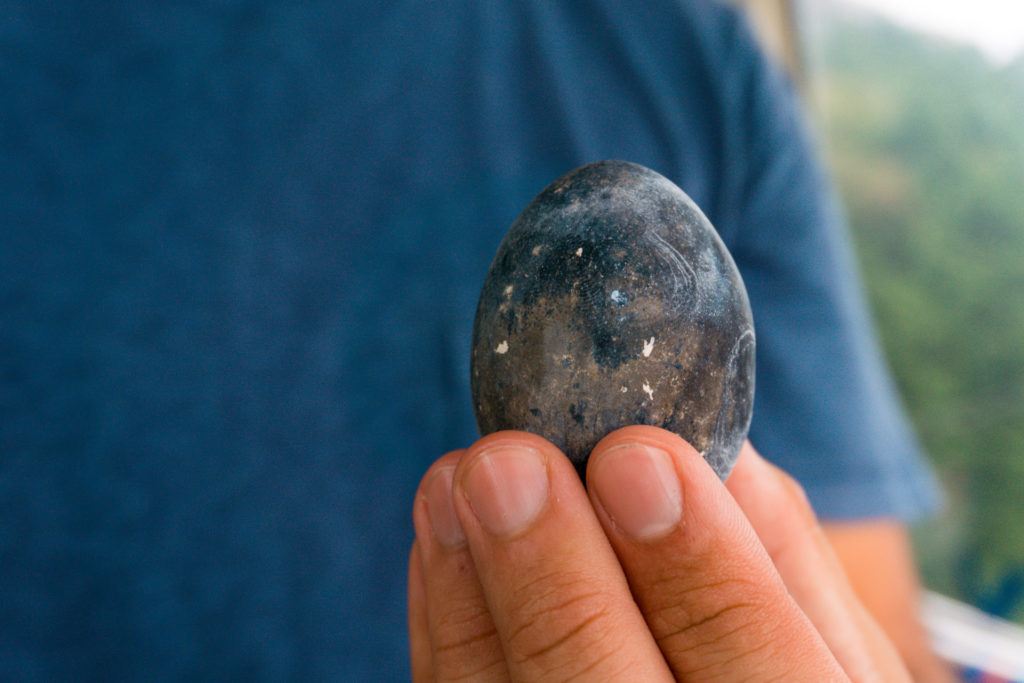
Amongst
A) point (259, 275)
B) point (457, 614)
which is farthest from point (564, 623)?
point (259, 275)

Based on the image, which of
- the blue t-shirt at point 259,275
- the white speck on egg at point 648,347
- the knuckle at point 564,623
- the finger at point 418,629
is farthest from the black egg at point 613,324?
the blue t-shirt at point 259,275

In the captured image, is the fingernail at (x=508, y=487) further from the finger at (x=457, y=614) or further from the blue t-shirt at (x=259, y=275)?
the blue t-shirt at (x=259, y=275)

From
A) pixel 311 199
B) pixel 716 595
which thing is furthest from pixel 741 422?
pixel 311 199

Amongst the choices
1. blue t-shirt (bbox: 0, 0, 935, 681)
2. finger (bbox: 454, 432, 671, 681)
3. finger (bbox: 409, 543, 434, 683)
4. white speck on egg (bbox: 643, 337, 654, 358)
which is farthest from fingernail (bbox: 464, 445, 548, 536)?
blue t-shirt (bbox: 0, 0, 935, 681)

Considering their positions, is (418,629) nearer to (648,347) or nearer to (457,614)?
(457,614)

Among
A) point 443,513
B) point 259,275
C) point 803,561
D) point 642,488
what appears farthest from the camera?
point 259,275

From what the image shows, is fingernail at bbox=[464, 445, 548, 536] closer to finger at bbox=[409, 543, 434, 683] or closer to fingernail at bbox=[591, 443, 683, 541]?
fingernail at bbox=[591, 443, 683, 541]

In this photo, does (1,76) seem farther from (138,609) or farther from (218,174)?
(138,609)
